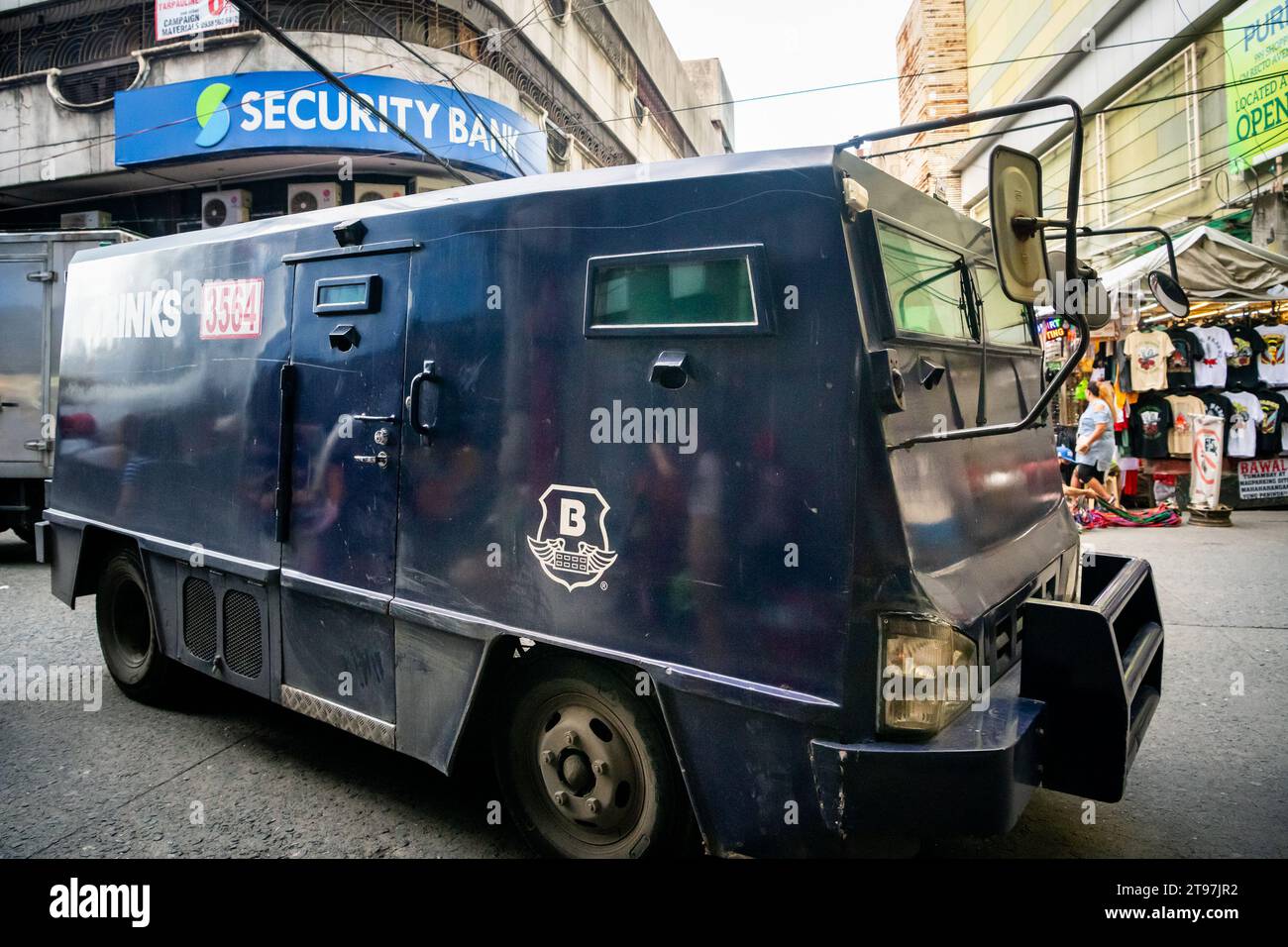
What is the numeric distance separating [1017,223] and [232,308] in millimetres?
3424

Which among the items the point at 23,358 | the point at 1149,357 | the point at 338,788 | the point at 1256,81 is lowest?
the point at 338,788

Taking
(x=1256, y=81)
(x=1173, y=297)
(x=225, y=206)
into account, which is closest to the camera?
(x=1173, y=297)

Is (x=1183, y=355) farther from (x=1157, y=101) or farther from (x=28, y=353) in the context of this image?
Answer: (x=28, y=353)

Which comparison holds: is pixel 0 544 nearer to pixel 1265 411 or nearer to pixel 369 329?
pixel 369 329

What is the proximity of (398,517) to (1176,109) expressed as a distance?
45.9 ft

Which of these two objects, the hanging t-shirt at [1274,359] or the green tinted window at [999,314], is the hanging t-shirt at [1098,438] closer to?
the hanging t-shirt at [1274,359]

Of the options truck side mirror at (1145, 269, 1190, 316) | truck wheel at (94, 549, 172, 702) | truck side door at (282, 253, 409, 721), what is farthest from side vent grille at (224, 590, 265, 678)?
truck side mirror at (1145, 269, 1190, 316)

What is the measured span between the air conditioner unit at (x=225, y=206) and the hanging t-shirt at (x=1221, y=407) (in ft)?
54.0

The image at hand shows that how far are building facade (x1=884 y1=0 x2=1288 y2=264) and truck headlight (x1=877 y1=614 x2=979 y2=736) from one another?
21.8ft

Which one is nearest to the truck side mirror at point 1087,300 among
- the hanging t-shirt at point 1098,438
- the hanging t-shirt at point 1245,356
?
the hanging t-shirt at point 1098,438

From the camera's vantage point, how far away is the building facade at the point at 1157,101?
1062 centimetres

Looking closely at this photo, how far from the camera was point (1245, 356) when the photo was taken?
37.0 ft

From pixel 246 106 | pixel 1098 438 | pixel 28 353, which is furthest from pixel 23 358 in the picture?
pixel 1098 438
